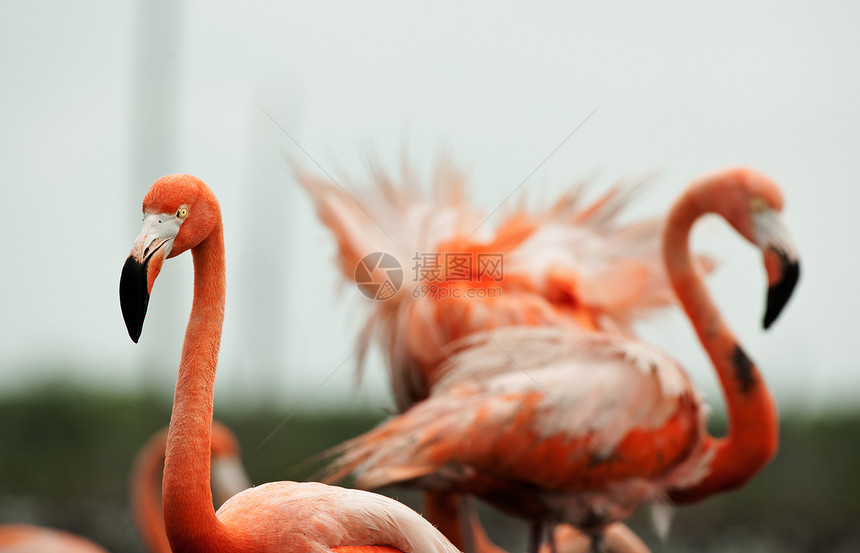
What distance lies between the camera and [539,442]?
363 cm

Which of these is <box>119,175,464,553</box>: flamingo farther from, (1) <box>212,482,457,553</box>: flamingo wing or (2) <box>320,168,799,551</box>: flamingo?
(2) <box>320,168,799,551</box>: flamingo

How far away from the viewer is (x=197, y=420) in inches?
83.3

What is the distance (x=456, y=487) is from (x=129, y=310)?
6.80ft

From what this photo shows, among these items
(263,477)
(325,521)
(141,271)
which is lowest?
(263,477)

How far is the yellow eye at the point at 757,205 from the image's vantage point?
13.1 ft

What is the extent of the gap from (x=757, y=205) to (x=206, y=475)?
2.76 metres

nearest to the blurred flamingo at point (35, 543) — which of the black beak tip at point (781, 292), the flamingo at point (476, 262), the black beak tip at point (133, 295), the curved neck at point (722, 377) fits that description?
the flamingo at point (476, 262)

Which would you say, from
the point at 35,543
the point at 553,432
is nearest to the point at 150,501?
the point at 35,543

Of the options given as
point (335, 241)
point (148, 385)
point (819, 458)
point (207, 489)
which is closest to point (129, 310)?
point (207, 489)

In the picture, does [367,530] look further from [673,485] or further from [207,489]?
[673,485]

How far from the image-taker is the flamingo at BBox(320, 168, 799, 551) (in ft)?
11.9

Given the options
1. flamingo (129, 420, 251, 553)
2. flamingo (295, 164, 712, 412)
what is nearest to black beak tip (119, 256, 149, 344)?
flamingo (295, 164, 712, 412)

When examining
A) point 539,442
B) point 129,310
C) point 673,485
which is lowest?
point 673,485

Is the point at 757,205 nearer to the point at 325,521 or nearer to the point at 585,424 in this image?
the point at 585,424
